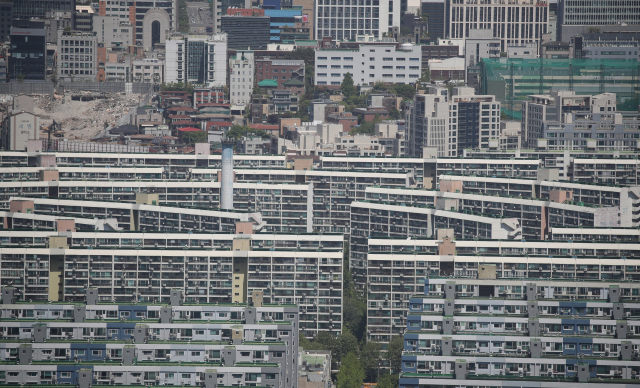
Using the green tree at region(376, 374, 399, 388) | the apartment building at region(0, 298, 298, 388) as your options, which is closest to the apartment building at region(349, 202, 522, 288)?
the green tree at region(376, 374, 399, 388)

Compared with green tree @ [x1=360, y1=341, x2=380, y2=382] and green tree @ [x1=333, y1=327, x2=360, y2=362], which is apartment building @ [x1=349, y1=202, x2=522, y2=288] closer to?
green tree @ [x1=333, y1=327, x2=360, y2=362]

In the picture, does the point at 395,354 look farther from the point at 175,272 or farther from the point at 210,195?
the point at 210,195

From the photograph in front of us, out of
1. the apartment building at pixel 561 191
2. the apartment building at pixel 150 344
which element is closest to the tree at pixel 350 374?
the apartment building at pixel 150 344

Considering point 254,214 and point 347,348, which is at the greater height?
point 254,214

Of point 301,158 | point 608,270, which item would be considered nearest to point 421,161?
point 301,158

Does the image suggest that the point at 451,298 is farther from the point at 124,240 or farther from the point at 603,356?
the point at 124,240

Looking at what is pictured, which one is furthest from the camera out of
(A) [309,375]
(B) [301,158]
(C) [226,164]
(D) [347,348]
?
(B) [301,158]
